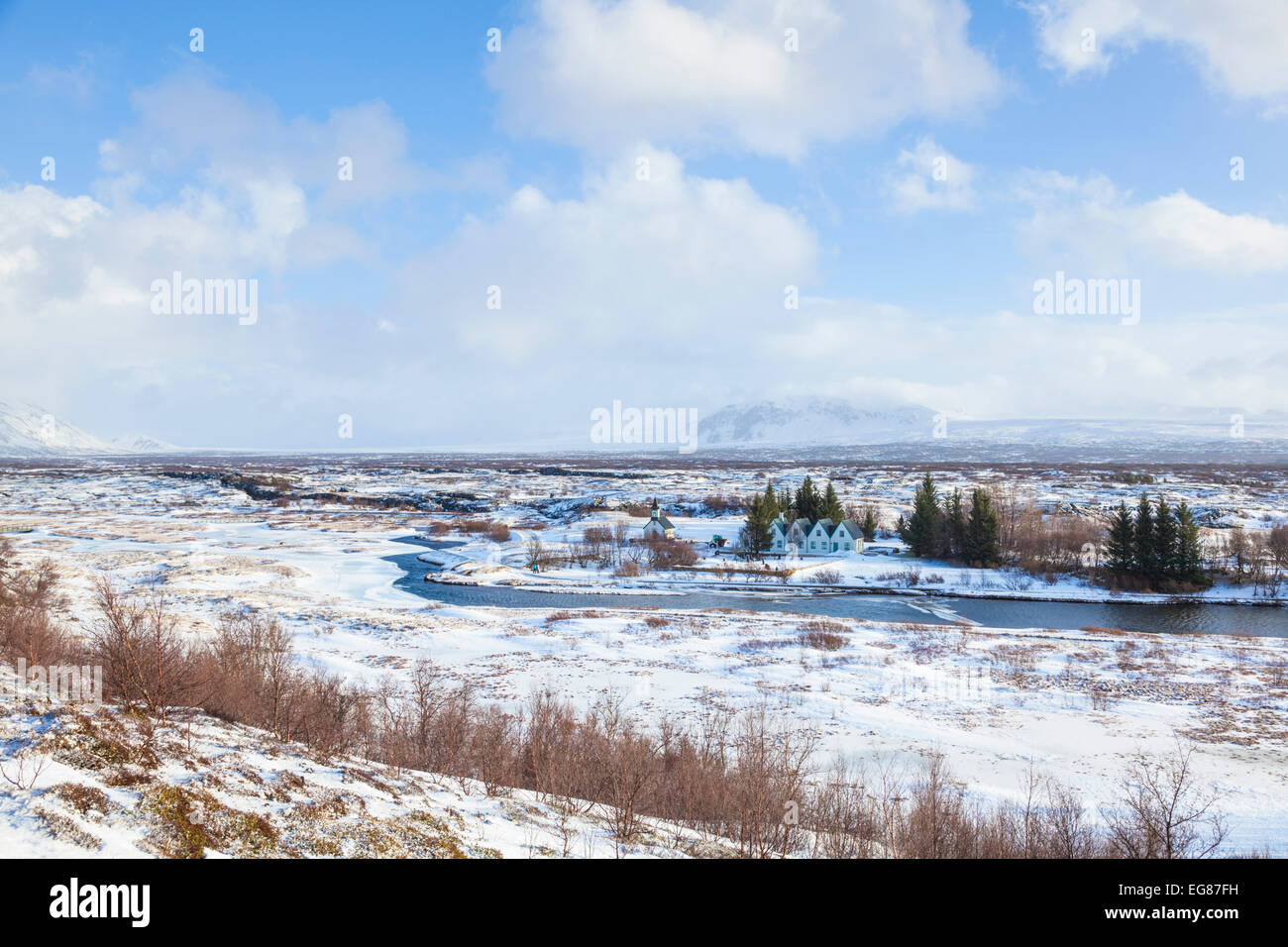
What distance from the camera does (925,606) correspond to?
162 ft

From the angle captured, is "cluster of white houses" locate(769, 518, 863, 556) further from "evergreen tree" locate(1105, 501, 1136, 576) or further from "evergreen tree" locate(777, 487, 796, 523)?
"evergreen tree" locate(1105, 501, 1136, 576)

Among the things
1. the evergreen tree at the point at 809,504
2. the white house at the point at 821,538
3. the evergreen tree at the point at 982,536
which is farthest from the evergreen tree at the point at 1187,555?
the evergreen tree at the point at 809,504

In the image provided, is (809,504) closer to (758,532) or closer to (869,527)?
(758,532)

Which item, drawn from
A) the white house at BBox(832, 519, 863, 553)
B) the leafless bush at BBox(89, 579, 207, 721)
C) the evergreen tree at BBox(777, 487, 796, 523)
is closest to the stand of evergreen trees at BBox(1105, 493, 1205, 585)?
the white house at BBox(832, 519, 863, 553)

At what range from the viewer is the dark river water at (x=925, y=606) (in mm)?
43750

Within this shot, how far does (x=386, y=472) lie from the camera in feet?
634

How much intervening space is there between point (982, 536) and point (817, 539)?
52.7ft

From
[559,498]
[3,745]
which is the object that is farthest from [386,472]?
[3,745]

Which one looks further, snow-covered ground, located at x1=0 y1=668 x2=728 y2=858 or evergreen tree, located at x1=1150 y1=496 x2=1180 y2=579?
evergreen tree, located at x1=1150 y1=496 x2=1180 y2=579

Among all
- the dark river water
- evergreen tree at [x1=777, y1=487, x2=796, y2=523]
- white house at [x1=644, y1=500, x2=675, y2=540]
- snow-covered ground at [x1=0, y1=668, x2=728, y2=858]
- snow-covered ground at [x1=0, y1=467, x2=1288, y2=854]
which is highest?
snow-covered ground at [x1=0, y1=668, x2=728, y2=858]

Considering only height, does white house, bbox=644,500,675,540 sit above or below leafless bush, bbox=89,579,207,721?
below

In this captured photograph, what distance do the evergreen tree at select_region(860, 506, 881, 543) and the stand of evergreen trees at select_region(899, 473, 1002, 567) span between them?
8.07 m

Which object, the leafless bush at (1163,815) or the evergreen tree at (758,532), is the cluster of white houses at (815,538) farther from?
the leafless bush at (1163,815)

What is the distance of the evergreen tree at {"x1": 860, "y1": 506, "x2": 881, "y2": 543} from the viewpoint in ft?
261
